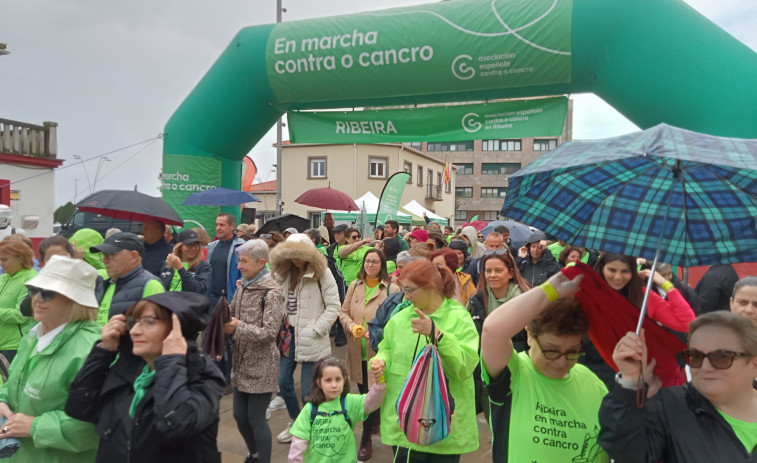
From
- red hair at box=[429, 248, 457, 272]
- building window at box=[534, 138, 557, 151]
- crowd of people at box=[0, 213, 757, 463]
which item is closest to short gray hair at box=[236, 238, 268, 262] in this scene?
crowd of people at box=[0, 213, 757, 463]

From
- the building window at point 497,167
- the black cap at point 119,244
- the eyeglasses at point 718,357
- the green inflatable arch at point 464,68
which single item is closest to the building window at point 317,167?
the green inflatable arch at point 464,68

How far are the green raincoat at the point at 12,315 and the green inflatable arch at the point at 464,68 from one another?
5235mm

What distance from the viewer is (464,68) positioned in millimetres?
7484

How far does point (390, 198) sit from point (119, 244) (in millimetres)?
8464

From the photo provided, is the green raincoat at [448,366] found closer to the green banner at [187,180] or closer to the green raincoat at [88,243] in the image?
the green raincoat at [88,243]

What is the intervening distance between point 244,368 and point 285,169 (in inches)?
1031

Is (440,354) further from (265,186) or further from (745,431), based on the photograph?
(265,186)

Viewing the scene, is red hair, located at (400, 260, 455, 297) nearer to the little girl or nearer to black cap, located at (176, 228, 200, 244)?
the little girl

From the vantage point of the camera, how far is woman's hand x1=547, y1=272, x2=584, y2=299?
1812 millimetres

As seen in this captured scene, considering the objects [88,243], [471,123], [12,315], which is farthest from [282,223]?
[12,315]

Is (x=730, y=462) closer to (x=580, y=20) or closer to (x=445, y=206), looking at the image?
(x=580, y=20)

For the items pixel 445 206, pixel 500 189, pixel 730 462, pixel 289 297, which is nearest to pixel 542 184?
pixel 730 462

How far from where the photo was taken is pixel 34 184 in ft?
49.5

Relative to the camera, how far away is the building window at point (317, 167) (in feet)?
94.0
